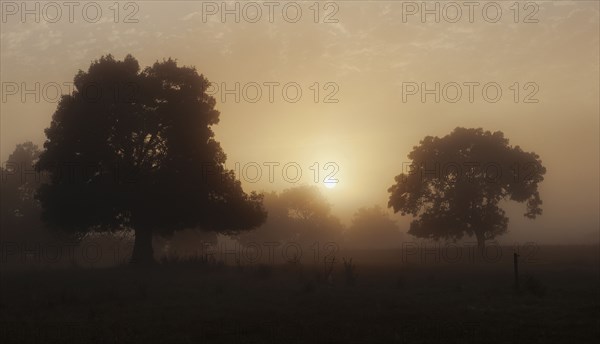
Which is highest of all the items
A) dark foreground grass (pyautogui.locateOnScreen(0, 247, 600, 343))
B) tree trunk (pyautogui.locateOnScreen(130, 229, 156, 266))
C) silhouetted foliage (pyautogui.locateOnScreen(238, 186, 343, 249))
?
silhouetted foliage (pyautogui.locateOnScreen(238, 186, 343, 249))

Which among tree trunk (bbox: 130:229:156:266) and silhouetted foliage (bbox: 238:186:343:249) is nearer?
tree trunk (bbox: 130:229:156:266)

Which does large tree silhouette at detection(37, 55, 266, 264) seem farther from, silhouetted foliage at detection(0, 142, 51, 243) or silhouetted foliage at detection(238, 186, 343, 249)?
silhouetted foliage at detection(238, 186, 343, 249)

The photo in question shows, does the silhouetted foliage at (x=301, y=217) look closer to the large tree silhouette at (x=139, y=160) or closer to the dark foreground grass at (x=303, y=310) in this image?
the large tree silhouette at (x=139, y=160)

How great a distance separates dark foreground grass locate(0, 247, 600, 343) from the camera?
1285 cm

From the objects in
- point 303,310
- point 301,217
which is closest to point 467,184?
point 303,310

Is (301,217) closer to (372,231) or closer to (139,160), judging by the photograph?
(372,231)

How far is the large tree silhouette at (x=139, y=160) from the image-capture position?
38.5m

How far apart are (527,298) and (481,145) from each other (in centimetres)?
4336

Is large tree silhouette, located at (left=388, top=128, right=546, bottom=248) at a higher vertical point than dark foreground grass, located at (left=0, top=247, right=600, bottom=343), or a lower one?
higher

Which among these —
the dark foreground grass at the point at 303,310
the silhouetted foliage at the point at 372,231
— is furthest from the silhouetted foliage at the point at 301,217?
the dark foreground grass at the point at 303,310

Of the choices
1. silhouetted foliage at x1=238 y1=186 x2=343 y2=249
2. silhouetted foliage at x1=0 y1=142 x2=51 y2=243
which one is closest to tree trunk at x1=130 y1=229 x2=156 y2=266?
silhouetted foliage at x1=0 y1=142 x2=51 y2=243

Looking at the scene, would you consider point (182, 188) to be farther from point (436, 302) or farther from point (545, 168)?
point (545, 168)

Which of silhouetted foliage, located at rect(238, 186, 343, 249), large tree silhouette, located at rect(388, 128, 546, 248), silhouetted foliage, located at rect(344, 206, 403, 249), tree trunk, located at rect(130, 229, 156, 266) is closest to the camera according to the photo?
tree trunk, located at rect(130, 229, 156, 266)

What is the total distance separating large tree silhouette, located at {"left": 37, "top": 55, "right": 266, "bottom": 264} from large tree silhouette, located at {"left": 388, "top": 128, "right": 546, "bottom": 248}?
25.4 meters
